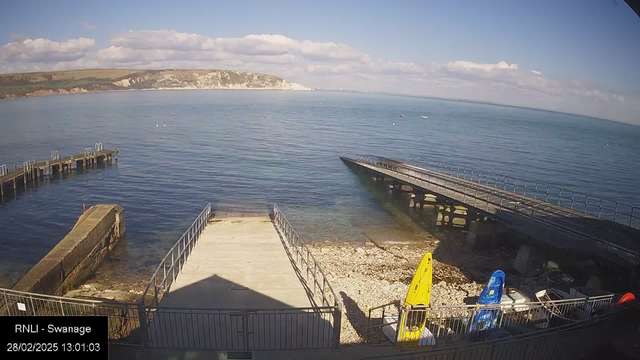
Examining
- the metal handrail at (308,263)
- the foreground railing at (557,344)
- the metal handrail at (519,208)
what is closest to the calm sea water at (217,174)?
the metal handrail at (519,208)

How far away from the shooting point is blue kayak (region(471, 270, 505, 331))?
1147 cm

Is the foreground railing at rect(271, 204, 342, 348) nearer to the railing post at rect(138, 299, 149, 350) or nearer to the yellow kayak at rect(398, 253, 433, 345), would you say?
the yellow kayak at rect(398, 253, 433, 345)

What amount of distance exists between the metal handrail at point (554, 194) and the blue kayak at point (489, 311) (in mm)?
20723

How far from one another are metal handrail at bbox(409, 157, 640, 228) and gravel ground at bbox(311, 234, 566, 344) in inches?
442

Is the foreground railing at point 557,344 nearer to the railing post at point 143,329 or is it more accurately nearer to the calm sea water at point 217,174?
the railing post at point 143,329

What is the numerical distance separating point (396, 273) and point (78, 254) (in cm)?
1576

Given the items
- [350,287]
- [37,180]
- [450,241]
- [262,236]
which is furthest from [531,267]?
[37,180]

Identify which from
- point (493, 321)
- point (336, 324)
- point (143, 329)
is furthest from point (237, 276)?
Result: point (493, 321)

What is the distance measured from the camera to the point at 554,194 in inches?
1630

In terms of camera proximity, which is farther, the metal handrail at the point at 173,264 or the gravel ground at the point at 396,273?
the gravel ground at the point at 396,273

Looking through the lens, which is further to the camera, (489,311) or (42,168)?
(42,168)

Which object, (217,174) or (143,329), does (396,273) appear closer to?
(143,329)

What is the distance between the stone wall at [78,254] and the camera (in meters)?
17.0

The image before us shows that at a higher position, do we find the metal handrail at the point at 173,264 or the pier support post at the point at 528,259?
the metal handrail at the point at 173,264
